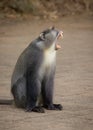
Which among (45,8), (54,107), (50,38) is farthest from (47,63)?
(45,8)

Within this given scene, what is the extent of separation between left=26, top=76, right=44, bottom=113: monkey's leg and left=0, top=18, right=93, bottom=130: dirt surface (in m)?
0.09

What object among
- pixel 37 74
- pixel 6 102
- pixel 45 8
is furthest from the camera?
pixel 45 8

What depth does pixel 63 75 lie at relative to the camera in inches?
453

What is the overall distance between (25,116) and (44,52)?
0.95 m

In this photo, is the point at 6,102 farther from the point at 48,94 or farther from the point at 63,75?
the point at 63,75

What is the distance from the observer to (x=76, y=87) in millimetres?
10336

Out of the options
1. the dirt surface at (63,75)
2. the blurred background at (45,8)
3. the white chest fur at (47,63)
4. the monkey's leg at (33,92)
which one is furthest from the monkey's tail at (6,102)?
the blurred background at (45,8)

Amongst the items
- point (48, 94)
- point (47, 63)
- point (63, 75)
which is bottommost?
point (63, 75)

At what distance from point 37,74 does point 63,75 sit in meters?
3.41

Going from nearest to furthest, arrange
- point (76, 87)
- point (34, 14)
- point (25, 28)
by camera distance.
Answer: point (76, 87) → point (25, 28) → point (34, 14)

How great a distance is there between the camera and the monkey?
814 cm

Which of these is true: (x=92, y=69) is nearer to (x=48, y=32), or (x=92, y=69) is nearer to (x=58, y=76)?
(x=58, y=76)

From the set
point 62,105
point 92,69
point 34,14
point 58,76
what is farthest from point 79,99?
point 34,14

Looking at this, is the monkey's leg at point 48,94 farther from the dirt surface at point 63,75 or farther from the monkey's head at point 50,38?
the monkey's head at point 50,38
